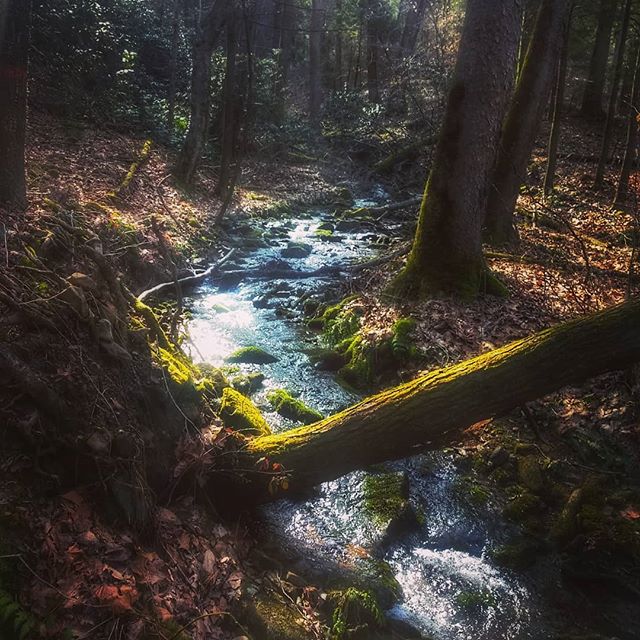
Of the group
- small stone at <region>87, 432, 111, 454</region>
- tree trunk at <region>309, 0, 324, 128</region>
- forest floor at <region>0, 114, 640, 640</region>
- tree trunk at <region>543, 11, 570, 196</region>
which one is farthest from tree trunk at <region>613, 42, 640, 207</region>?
tree trunk at <region>309, 0, 324, 128</region>

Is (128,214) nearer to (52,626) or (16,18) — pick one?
(16,18)

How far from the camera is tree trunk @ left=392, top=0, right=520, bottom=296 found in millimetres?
7469

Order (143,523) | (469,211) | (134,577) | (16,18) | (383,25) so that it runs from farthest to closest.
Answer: (383,25), (469,211), (16,18), (143,523), (134,577)

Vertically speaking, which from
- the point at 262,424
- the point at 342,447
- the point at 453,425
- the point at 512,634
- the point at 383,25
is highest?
the point at 383,25

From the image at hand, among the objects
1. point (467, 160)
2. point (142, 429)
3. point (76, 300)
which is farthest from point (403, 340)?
point (76, 300)

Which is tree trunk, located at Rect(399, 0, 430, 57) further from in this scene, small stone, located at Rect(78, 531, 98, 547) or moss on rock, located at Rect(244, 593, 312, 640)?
small stone, located at Rect(78, 531, 98, 547)

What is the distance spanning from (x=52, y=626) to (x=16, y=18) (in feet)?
20.7

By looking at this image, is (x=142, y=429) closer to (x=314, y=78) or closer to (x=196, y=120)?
(x=196, y=120)

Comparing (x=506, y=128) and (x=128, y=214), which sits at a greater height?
(x=506, y=128)

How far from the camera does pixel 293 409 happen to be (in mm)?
6688

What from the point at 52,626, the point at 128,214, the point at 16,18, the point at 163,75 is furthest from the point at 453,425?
the point at 163,75

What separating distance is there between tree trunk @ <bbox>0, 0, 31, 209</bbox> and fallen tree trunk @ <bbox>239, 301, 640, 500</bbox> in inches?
176

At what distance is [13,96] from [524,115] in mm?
8681

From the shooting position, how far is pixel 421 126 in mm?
20719
